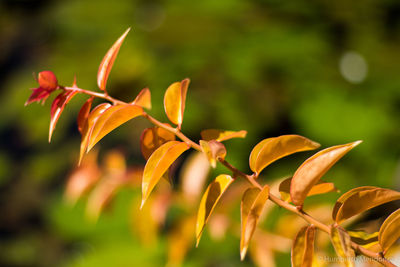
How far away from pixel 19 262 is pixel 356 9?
143 centimetres

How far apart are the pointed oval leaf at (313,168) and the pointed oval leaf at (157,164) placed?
82 millimetres

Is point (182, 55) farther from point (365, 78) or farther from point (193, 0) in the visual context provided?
point (365, 78)

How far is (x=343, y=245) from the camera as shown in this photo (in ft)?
0.83

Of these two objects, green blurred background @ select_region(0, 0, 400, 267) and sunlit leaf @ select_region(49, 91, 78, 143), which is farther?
green blurred background @ select_region(0, 0, 400, 267)

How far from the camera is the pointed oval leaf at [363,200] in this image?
11.1 inches

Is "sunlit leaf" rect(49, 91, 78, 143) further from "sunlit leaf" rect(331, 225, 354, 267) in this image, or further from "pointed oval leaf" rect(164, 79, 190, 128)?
"sunlit leaf" rect(331, 225, 354, 267)

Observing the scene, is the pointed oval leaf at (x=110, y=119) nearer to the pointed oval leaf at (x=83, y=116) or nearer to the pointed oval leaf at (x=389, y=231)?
the pointed oval leaf at (x=83, y=116)

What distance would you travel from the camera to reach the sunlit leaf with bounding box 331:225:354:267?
25 cm

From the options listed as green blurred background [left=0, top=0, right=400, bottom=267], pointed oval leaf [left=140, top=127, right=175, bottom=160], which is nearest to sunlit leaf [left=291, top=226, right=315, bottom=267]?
pointed oval leaf [left=140, top=127, right=175, bottom=160]

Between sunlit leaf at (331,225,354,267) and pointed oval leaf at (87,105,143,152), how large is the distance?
0.17 metres

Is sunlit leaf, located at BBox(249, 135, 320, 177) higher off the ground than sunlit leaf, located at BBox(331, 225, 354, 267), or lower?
higher

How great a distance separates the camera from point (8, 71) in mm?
1809

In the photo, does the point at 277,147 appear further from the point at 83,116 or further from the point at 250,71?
the point at 250,71

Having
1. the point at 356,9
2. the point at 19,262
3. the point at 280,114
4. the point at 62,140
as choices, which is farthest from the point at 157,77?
the point at 19,262
